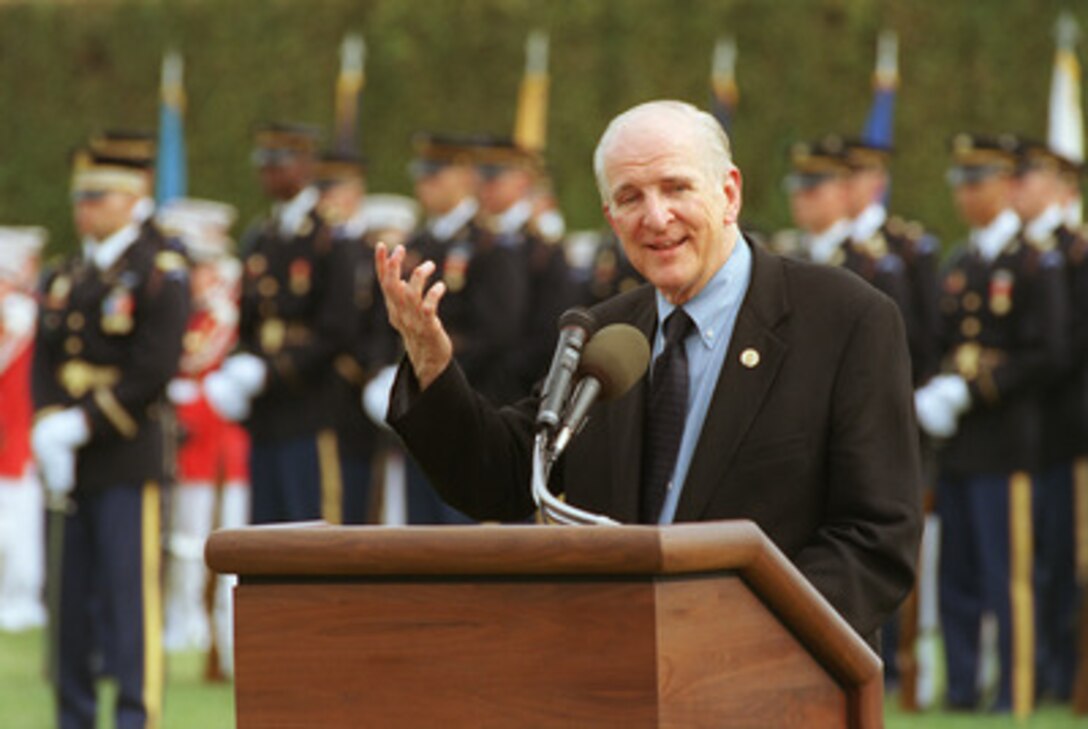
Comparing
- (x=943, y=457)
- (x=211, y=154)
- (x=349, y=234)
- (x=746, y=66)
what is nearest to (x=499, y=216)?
(x=349, y=234)

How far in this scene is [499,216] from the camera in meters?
10.8

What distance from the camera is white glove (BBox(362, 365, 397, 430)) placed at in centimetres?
1029

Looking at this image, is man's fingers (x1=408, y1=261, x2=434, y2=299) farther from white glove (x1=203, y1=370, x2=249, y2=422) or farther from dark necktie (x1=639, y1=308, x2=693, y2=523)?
white glove (x1=203, y1=370, x2=249, y2=422)

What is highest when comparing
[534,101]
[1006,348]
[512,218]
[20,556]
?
[534,101]

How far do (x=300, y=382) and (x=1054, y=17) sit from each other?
626cm

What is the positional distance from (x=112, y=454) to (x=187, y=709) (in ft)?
5.92

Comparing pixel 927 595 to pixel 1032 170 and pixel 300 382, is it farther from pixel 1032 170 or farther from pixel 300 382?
pixel 300 382

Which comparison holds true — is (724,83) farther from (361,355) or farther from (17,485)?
(17,485)

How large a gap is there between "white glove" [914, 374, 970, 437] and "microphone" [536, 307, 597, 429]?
20.2 ft

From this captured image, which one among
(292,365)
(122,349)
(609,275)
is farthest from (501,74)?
(122,349)

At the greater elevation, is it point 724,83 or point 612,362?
point 724,83

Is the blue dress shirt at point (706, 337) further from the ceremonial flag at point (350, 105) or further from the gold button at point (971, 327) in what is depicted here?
the ceremonial flag at point (350, 105)

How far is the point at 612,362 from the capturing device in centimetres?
336

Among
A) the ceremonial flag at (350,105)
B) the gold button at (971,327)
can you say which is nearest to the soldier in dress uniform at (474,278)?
the ceremonial flag at (350,105)
